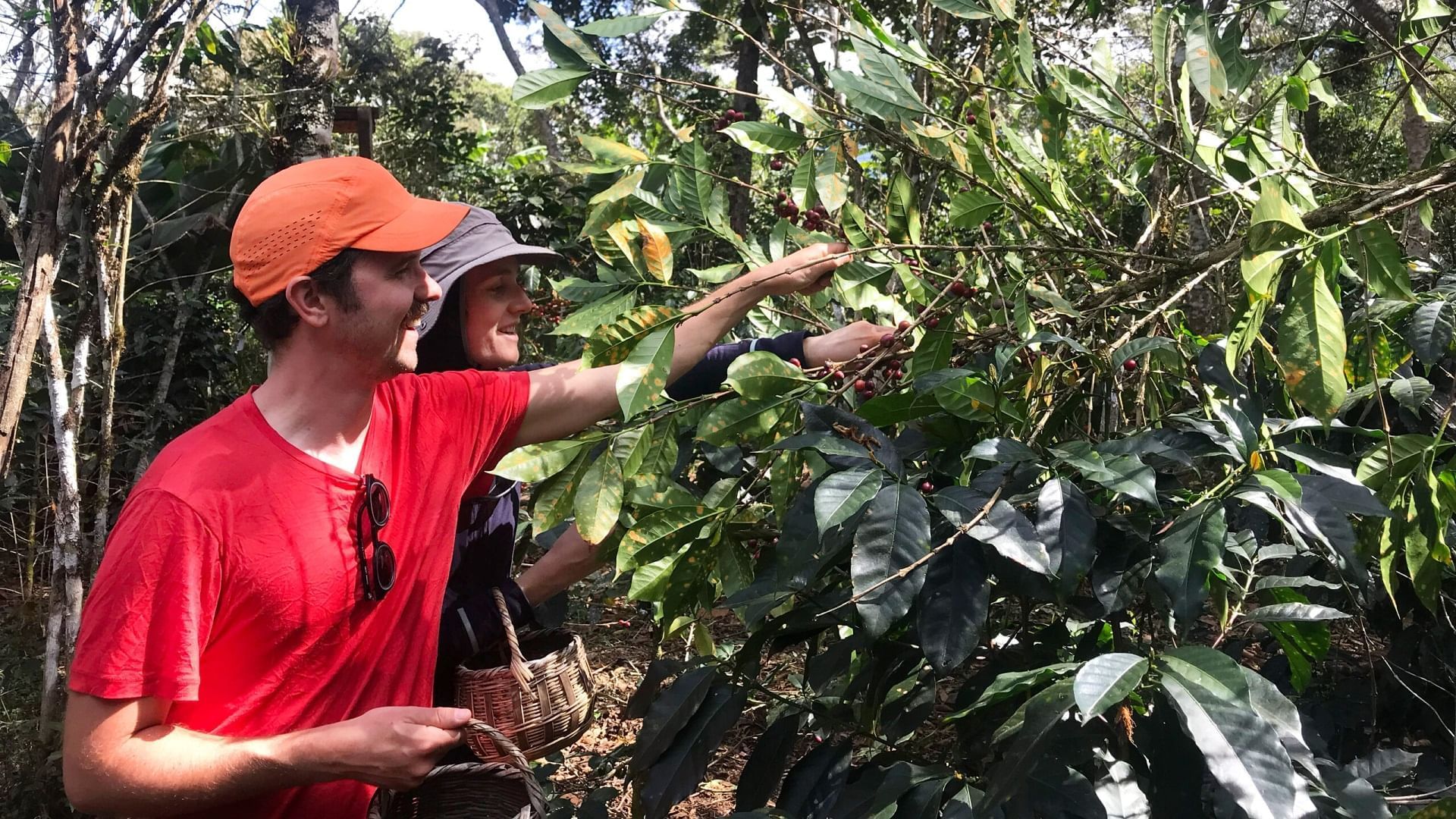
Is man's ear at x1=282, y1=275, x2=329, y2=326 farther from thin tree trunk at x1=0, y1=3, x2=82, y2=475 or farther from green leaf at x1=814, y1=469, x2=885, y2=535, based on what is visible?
thin tree trunk at x1=0, y1=3, x2=82, y2=475

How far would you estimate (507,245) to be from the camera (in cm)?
181

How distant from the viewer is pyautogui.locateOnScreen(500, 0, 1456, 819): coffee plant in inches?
39.4

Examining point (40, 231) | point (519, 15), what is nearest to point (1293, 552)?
point (40, 231)

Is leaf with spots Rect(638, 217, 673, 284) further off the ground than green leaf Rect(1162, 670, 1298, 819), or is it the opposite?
leaf with spots Rect(638, 217, 673, 284)

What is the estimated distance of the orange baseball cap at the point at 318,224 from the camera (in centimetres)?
140

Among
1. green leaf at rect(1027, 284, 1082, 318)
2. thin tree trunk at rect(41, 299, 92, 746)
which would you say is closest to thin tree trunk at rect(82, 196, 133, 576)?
thin tree trunk at rect(41, 299, 92, 746)

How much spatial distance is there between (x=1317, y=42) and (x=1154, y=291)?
1.75 ft

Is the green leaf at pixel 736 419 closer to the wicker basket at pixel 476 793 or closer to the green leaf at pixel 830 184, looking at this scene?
the green leaf at pixel 830 184

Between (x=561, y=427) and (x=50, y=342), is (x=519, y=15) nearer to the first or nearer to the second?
(x=50, y=342)

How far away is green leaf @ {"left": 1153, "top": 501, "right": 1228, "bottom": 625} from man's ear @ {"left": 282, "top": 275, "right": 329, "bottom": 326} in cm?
108

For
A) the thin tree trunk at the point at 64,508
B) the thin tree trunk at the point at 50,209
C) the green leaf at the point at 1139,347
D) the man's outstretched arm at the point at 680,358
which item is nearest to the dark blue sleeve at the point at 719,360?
the man's outstretched arm at the point at 680,358

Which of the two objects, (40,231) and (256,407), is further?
(40,231)

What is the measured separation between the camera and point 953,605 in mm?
1059

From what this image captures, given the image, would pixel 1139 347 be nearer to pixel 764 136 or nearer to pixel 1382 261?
pixel 1382 261
